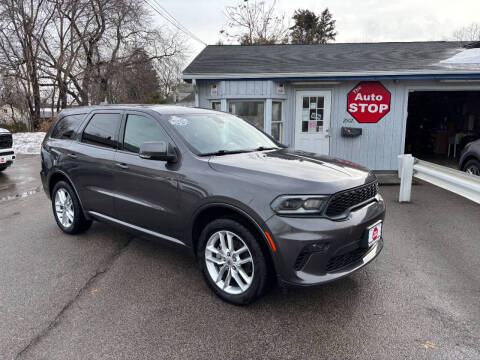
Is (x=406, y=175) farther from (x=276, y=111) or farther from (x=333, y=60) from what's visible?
(x=333, y=60)

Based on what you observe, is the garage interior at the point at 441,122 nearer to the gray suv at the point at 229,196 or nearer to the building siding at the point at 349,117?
the building siding at the point at 349,117

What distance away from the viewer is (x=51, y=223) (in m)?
5.56

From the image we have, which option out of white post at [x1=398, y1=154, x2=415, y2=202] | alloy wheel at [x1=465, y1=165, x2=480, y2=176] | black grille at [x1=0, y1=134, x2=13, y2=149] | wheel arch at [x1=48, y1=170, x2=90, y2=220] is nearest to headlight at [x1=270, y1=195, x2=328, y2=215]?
wheel arch at [x1=48, y1=170, x2=90, y2=220]

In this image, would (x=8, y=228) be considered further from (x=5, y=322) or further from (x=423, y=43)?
(x=423, y=43)

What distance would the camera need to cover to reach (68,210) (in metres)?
4.90

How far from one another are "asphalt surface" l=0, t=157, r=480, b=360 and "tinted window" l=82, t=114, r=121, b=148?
1.36 m

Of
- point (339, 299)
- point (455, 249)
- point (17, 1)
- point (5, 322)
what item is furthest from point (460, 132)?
point (17, 1)

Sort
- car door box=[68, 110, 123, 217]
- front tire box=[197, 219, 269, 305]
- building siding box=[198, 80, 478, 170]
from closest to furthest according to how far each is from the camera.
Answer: front tire box=[197, 219, 269, 305], car door box=[68, 110, 123, 217], building siding box=[198, 80, 478, 170]

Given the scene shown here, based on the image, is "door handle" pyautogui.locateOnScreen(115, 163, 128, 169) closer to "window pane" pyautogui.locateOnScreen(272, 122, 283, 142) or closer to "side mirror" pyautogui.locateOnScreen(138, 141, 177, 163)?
"side mirror" pyautogui.locateOnScreen(138, 141, 177, 163)

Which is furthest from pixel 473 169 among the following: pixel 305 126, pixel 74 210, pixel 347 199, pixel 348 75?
pixel 74 210

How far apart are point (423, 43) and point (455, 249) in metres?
10.6

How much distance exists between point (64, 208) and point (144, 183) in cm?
205

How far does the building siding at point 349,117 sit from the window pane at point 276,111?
0.14 metres

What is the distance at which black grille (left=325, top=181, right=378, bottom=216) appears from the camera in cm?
280
